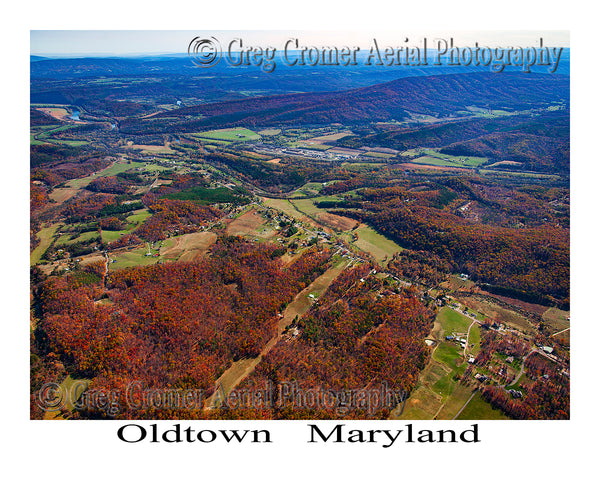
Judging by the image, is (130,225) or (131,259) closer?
(131,259)

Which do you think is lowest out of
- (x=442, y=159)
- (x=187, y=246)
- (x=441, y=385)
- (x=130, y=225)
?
(x=441, y=385)

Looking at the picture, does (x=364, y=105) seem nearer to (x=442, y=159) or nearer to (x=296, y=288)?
(x=442, y=159)

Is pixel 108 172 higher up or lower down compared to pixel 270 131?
lower down

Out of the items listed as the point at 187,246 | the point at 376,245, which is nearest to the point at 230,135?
the point at 187,246

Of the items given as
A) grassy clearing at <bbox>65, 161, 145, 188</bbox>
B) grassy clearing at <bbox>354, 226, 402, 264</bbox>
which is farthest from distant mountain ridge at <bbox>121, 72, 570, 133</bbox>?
grassy clearing at <bbox>354, 226, 402, 264</bbox>

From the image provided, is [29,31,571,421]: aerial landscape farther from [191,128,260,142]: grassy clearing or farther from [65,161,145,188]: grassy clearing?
[191,128,260,142]: grassy clearing

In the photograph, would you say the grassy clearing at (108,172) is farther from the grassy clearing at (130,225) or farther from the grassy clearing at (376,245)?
the grassy clearing at (376,245)

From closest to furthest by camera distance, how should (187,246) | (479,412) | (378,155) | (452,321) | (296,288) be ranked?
(479,412) → (452,321) → (296,288) → (187,246) → (378,155)

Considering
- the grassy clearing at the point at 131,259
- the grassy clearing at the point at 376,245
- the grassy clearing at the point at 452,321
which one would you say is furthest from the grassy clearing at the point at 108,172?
the grassy clearing at the point at 452,321
